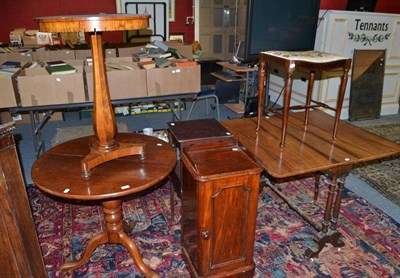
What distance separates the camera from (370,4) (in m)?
4.18

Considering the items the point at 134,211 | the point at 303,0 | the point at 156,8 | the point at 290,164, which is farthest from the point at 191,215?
the point at 156,8

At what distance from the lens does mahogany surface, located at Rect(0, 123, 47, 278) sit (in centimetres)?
120

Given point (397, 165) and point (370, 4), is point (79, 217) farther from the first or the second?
point (370, 4)

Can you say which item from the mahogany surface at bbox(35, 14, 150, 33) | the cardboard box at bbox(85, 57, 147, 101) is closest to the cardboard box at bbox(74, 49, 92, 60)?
the cardboard box at bbox(85, 57, 147, 101)

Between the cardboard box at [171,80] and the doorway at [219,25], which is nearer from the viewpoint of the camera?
the cardboard box at [171,80]

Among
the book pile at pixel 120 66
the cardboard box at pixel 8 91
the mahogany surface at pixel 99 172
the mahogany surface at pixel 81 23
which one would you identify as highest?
the mahogany surface at pixel 81 23

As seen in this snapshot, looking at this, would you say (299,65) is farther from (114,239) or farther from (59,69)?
(59,69)

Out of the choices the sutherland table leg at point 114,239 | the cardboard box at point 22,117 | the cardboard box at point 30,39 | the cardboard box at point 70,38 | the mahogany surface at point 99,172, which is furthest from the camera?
the cardboard box at point 70,38

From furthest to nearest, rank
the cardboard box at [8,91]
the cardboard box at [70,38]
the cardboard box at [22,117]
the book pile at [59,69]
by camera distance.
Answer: the cardboard box at [70,38] → the cardboard box at [22,117] → the book pile at [59,69] → the cardboard box at [8,91]

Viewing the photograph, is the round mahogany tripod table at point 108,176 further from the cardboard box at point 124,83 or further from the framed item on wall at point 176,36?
the framed item on wall at point 176,36

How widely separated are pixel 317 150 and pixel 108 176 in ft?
3.58

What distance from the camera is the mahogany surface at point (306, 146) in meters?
1.64

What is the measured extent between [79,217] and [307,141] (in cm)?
162

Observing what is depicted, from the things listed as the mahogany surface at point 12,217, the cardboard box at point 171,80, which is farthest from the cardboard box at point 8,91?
the mahogany surface at point 12,217
